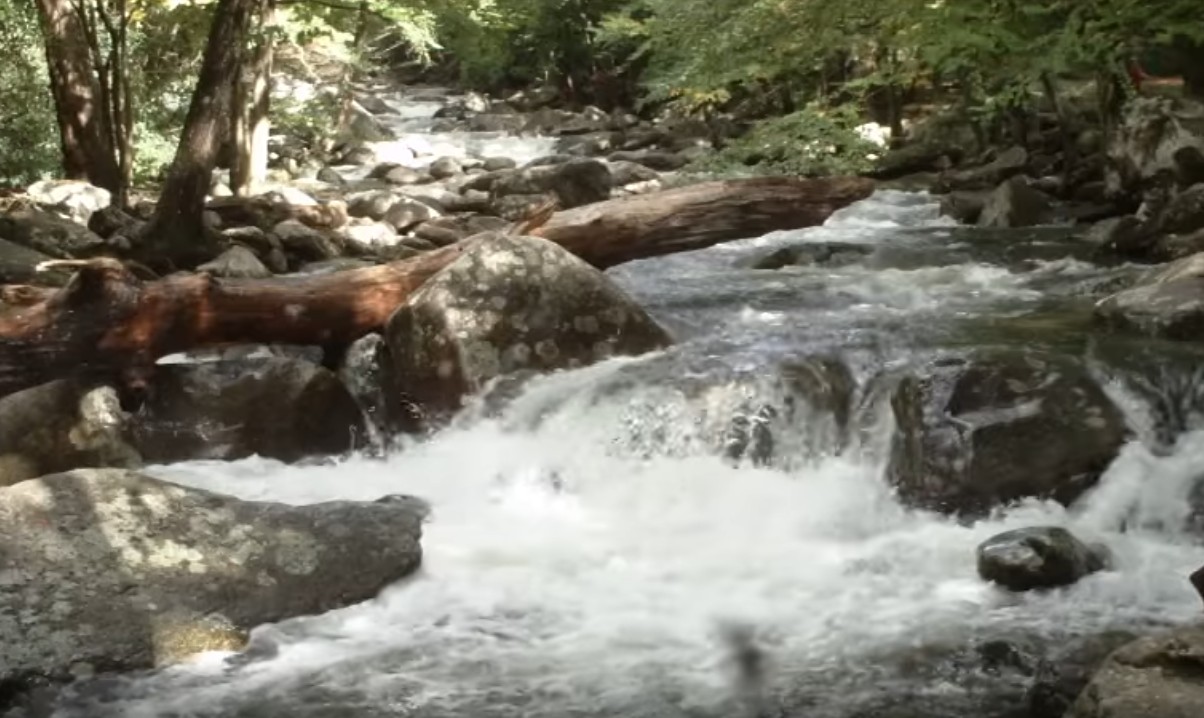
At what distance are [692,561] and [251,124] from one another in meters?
11.5

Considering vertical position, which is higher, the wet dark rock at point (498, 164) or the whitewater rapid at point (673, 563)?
the wet dark rock at point (498, 164)

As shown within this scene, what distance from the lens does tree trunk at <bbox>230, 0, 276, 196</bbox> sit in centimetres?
1516

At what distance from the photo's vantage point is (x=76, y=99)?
12477 millimetres

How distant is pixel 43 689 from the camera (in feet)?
13.9

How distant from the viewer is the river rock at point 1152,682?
3516mm

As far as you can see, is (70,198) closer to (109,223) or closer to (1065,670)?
(109,223)

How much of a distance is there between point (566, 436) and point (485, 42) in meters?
10.7

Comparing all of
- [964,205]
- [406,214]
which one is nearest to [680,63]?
[406,214]

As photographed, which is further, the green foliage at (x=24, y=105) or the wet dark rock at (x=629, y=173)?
the wet dark rock at (x=629, y=173)

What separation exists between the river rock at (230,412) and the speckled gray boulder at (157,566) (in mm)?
1611

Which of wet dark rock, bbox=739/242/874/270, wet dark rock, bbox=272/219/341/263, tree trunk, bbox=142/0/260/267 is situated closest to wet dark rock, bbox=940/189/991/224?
wet dark rock, bbox=739/242/874/270

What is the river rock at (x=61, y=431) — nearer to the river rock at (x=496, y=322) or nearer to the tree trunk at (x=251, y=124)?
the river rock at (x=496, y=322)

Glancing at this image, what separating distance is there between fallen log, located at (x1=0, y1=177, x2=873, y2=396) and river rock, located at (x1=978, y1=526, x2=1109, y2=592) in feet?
9.56

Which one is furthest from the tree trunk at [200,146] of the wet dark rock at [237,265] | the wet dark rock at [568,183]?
the wet dark rock at [568,183]
